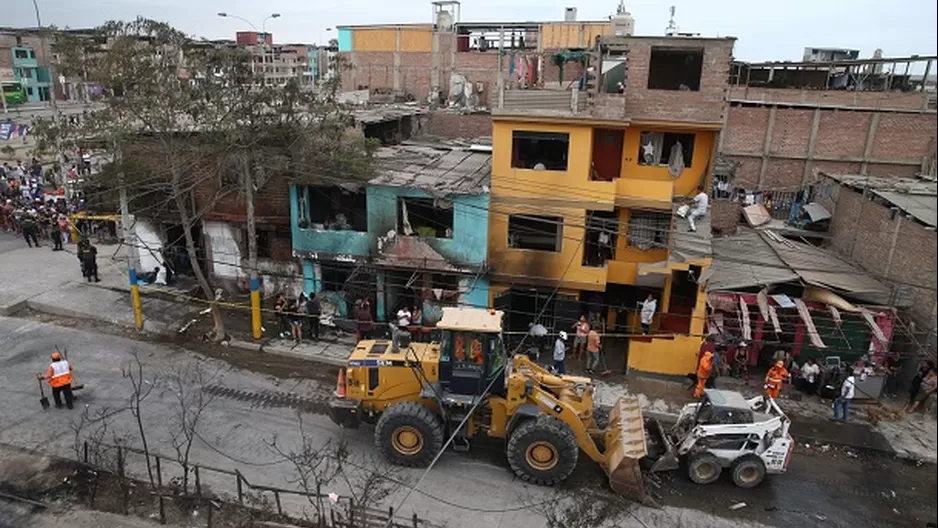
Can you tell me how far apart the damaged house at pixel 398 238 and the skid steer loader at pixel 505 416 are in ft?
20.6

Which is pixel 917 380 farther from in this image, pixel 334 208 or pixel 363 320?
pixel 334 208

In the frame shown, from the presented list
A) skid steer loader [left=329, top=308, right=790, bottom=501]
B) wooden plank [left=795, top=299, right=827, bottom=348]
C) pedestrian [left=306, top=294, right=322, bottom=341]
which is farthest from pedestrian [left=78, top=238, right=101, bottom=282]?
wooden plank [left=795, top=299, right=827, bottom=348]

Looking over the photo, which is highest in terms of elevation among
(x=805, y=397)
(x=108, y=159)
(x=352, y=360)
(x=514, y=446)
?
(x=108, y=159)

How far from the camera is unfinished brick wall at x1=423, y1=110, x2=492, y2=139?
31.9 m

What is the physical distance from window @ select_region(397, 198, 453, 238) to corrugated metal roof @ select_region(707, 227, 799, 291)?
26.2ft

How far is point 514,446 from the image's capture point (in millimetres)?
12508

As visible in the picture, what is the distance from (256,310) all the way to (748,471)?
13.9 metres

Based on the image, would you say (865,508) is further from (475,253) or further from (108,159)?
(108,159)

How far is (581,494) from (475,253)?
8619 millimetres

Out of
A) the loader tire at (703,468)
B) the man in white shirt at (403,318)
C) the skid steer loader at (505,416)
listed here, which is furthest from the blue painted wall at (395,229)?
the loader tire at (703,468)

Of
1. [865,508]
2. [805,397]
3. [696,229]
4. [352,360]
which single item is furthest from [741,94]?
[352,360]

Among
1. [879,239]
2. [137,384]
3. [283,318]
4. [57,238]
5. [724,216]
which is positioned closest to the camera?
[137,384]

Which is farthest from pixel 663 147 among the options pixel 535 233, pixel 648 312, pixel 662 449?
pixel 662 449

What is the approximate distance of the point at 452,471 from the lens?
43.1 ft
